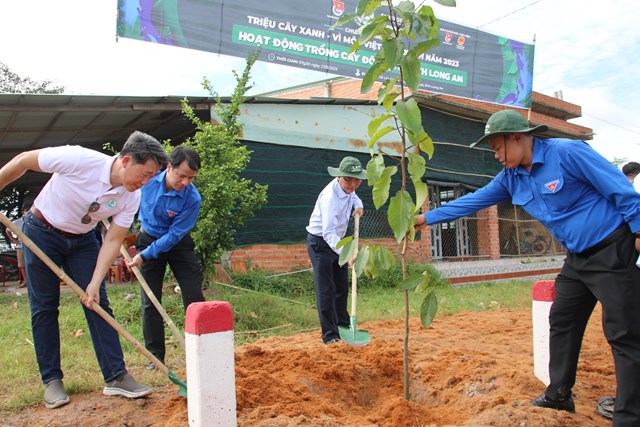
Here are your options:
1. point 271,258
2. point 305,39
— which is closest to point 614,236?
point 271,258

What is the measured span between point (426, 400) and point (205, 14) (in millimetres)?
6449

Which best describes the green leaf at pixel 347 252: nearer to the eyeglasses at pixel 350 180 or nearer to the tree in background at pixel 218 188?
the eyeglasses at pixel 350 180

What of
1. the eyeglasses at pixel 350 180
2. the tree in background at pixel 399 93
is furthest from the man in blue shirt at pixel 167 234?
the tree in background at pixel 399 93

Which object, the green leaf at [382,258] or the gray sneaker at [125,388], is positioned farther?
the gray sneaker at [125,388]

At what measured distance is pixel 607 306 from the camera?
2.56 metres

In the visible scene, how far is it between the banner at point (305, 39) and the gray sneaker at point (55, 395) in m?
3.93

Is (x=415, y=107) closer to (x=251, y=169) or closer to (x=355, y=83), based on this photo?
(x=251, y=169)

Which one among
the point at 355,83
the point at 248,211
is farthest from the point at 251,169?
the point at 355,83

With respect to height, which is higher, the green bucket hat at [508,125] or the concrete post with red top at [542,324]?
the green bucket hat at [508,125]

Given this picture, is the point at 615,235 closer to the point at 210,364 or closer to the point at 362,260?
the point at 362,260

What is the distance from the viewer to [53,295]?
10.6 ft

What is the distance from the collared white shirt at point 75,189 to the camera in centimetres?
297

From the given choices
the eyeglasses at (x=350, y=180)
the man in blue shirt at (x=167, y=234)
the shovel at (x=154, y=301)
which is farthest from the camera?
the eyeglasses at (x=350, y=180)

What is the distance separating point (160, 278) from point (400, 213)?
224cm
